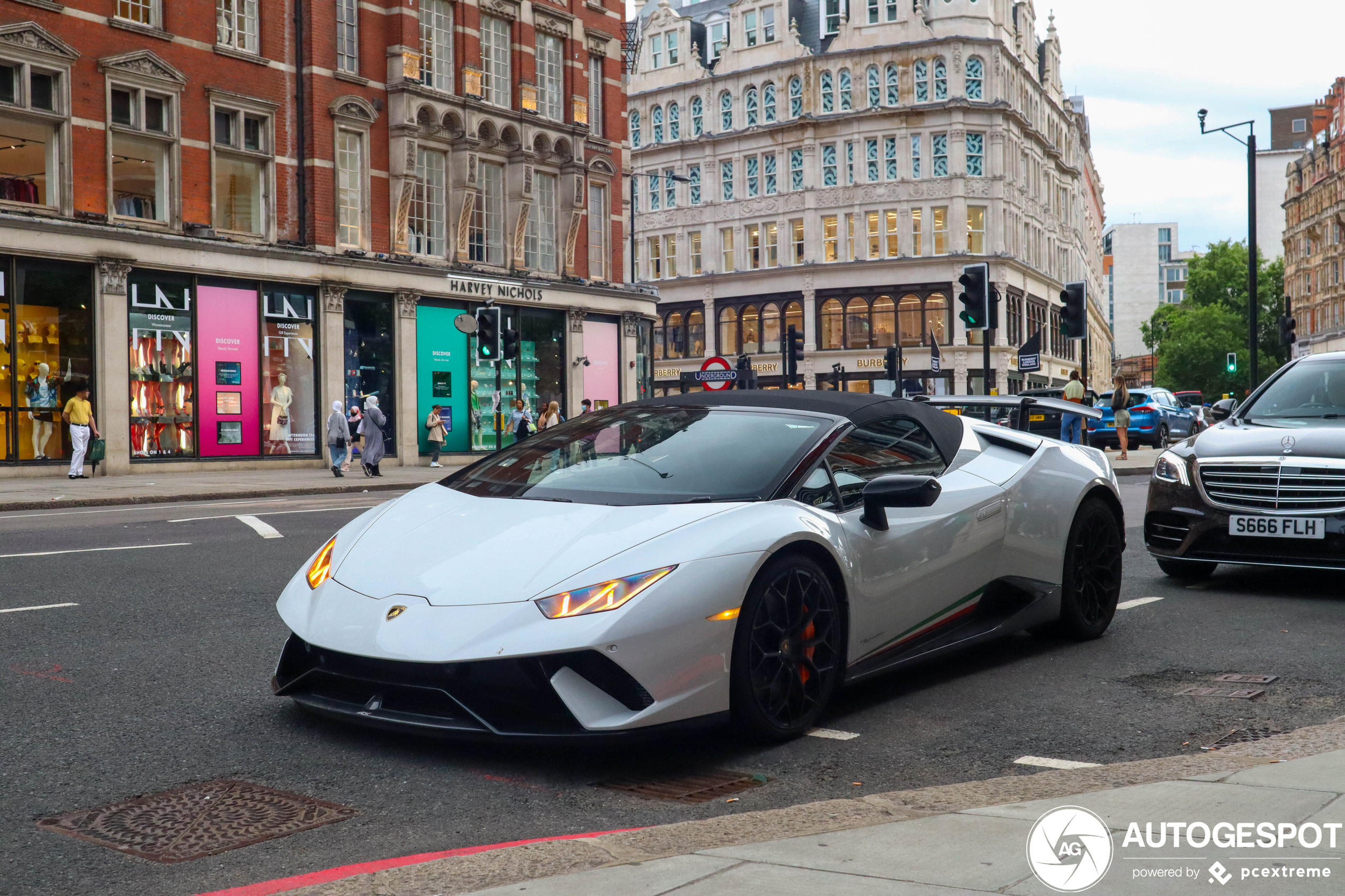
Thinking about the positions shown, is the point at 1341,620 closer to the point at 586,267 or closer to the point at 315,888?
the point at 315,888

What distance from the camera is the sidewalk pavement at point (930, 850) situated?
8.96ft

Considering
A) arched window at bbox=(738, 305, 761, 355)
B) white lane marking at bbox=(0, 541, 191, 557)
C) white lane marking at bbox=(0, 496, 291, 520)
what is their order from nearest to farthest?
white lane marking at bbox=(0, 541, 191, 557)
white lane marking at bbox=(0, 496, 291, 520)
arched window at bbox=(738, 305, 761, 355)

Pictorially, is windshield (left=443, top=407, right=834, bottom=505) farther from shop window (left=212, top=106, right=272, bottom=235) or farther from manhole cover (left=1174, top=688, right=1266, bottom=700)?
shop window (left=212, top=106, right=272, bottom=235)

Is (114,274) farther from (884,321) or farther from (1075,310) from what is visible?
(884,321)

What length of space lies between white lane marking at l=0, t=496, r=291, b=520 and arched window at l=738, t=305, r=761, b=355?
47.8 metres

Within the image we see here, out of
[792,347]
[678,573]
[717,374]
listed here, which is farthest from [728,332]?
[678,573]

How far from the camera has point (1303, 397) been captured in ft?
28.8

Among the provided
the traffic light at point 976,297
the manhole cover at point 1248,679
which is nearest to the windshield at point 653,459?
the manhole cover at point 1248,679

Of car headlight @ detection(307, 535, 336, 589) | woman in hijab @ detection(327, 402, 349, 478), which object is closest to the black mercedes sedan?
car headlight @ detection(307, 535, 336, 589)

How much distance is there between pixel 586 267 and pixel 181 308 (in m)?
13.7

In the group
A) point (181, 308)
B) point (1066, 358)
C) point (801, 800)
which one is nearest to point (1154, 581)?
point (801, 800)

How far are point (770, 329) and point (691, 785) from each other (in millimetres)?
61018

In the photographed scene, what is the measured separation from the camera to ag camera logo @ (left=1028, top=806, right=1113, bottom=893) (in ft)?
9.06

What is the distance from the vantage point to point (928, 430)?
19.5 feet
